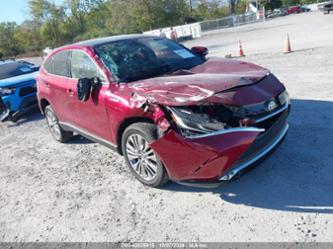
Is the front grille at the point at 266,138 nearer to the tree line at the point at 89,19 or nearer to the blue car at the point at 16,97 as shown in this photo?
the blue car at the point at 16,97

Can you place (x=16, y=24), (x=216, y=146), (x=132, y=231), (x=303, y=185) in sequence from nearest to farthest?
(x=216, y=146) → (x=132, y=231) → (x=303, y=185) → (x=16, y=24)

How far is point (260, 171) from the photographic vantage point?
3.87 meters

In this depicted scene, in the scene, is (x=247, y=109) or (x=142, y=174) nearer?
(x=247, y=109)

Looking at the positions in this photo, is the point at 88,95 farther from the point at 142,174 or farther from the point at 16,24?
the point at 16,24

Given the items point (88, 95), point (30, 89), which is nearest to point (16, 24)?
point (30, 89)

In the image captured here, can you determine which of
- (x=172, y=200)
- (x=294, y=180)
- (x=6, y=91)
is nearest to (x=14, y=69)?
(x=6, y=91)

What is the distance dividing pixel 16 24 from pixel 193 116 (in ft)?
229

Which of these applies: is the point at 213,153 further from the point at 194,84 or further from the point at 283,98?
the point at 283,98

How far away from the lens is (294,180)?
3.58 m

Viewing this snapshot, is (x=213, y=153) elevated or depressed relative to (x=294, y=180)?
elevated

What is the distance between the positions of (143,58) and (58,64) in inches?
67.2

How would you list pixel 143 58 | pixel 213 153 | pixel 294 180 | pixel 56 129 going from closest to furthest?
1. pixel 213 153
2. pixel 294 180
3. pixel 143 58
4. pixel 56 129

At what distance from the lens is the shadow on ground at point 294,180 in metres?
3.26

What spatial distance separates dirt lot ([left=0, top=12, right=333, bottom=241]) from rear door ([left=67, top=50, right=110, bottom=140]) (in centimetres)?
61
